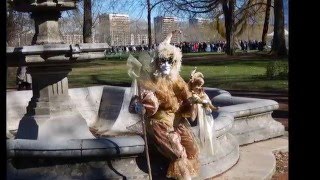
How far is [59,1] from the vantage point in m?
6.74

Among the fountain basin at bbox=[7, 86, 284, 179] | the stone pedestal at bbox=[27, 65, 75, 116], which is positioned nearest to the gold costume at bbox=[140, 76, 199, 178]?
the fountain basin at bbox=[7, 86, 284, 179]

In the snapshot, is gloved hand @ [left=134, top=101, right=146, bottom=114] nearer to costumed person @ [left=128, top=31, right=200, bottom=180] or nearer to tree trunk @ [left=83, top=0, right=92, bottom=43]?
costumed person @ [left=128, top=31, right=200, bottom=180]

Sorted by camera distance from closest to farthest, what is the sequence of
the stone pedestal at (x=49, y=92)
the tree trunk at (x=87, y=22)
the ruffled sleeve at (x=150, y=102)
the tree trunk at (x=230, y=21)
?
the ruffled sleeve at (x=150, y=102)
the stone pedestal at (x=49, y=92)
the tree trunk at (x=87, y=22)
the tree trunk at (x=230, y=21)

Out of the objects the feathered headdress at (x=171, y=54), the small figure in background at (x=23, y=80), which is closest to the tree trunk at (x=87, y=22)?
the small figure in background at (x=23, y=80)

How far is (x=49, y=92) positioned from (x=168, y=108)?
2318 millimetres

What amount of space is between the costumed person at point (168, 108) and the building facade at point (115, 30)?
63.8 meters

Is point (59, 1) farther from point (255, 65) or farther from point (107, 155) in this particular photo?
point (255, 65)

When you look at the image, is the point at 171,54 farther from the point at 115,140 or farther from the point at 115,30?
the point at 115,30

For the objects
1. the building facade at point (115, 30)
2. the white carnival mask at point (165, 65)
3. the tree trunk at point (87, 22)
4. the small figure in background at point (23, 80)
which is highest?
the building facade at point (115, 30)

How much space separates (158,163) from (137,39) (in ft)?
325

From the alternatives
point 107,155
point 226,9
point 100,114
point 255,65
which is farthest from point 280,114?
point 226,9

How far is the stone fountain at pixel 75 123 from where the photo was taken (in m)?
4.88

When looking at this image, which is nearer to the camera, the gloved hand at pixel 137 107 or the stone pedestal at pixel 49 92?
the gloved hand at pixel 137 107

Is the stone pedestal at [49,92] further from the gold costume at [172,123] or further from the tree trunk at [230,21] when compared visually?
the tree trunk at [230,21]
